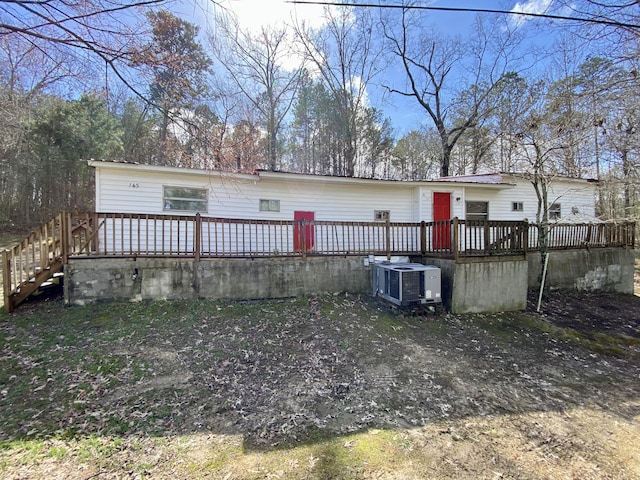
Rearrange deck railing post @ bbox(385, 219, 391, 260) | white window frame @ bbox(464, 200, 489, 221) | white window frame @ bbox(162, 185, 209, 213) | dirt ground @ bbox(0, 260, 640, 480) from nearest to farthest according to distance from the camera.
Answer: dirt ground @ bbox(0, 260, 640, 480) → deck railing post @ bbox(385, 219, 391, 260) → white window frame @ bbox(162, 185, 209, 213) → white window frame @ bbox(464, 200, 489, 221)

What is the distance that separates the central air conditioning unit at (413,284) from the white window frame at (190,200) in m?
5.39

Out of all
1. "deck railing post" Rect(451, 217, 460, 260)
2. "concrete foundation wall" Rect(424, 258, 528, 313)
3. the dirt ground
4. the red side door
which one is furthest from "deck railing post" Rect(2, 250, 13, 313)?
"deck railing post" Rect(451, 217, 460, 260)

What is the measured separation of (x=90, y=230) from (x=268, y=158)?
13216 mm

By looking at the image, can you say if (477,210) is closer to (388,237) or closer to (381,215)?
(381,215)

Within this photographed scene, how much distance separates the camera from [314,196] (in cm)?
953

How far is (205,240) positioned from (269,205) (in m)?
2.14

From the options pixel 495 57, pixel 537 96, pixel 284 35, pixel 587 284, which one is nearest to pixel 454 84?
pixel 495 57

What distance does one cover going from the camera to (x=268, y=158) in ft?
58.7

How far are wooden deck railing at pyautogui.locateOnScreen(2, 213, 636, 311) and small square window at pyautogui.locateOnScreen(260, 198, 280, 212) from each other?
0.94 metres

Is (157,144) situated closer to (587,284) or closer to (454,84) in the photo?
(454,84)

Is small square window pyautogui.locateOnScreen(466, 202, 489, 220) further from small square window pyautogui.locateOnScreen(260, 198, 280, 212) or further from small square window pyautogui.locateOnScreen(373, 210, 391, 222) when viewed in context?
small square window pyautogui.locateOnScreen(260, 198, 280, 212)

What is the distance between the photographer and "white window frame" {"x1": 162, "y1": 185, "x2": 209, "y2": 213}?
26.2ft

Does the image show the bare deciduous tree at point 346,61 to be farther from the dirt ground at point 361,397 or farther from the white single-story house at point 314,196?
the dirt ground at point 361,397

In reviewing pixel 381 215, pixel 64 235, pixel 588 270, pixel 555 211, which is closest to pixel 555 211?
pixel 555 211
